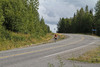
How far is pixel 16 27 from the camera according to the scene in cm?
2302

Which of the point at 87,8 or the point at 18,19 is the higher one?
the point at 87,8

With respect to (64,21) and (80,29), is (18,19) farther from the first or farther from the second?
(64,21)

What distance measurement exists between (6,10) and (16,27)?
331cm

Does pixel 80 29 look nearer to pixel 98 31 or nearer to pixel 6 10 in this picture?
pixel 98 31

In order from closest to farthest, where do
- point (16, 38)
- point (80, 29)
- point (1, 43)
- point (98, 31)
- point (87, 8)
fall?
point (1, 43) → point (16, 38) → point (98, 31) → point (80, 29) → point (87, 8)

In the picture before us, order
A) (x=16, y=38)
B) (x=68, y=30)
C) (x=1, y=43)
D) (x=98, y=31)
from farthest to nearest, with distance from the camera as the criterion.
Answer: (x=68, y=30), (x=98, y=31), (x=16, y=38), (x=1, y=43)

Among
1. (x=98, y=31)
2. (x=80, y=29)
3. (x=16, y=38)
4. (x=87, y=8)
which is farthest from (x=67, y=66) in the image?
(x=87, y=8)

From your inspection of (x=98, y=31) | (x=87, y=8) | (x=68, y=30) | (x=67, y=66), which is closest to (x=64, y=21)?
(x=68, y=30)

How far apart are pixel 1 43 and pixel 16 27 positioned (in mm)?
6346

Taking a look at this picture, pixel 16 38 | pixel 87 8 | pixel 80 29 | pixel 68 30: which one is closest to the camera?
pixel 16 38

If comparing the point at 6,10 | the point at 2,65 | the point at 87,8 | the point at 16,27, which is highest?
the point at 87,8

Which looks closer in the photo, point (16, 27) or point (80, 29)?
point (16, 27)

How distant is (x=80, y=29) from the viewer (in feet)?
265

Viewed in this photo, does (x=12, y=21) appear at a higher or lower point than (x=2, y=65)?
higher
